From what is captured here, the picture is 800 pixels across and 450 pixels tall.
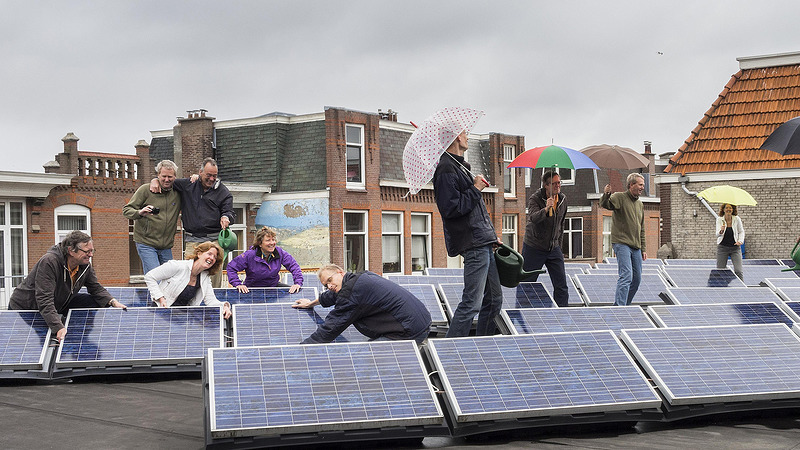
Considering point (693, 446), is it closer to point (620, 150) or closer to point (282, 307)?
point (282, 307)

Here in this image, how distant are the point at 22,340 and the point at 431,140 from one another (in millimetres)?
4290

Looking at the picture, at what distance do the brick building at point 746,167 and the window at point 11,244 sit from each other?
2176cm

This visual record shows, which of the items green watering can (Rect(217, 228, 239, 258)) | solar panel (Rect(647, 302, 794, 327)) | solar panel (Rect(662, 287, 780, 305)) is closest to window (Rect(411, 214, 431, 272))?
solar panel (Rect(662, 287, 780, 305))

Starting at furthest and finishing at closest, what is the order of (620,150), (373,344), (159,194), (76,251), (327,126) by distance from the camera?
(327,126)
(620,150)
(159,194)
(76,251)
(373,344)

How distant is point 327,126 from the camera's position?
3409 cm

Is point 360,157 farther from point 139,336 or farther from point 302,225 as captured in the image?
point 139,336

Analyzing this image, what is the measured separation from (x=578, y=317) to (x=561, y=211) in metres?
2.09

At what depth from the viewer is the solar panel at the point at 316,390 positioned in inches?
195

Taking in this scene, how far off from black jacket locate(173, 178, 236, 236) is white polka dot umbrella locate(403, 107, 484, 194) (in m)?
3.50

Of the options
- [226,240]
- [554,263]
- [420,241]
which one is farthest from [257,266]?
[420,241]

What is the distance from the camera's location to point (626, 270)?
1073 centimetres

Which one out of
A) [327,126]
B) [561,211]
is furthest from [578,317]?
[327,126]

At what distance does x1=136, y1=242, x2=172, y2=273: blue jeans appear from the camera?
9661 millimetres

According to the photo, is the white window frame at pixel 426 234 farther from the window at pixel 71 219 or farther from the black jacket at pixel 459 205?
the black jacket at pixel 459 205
